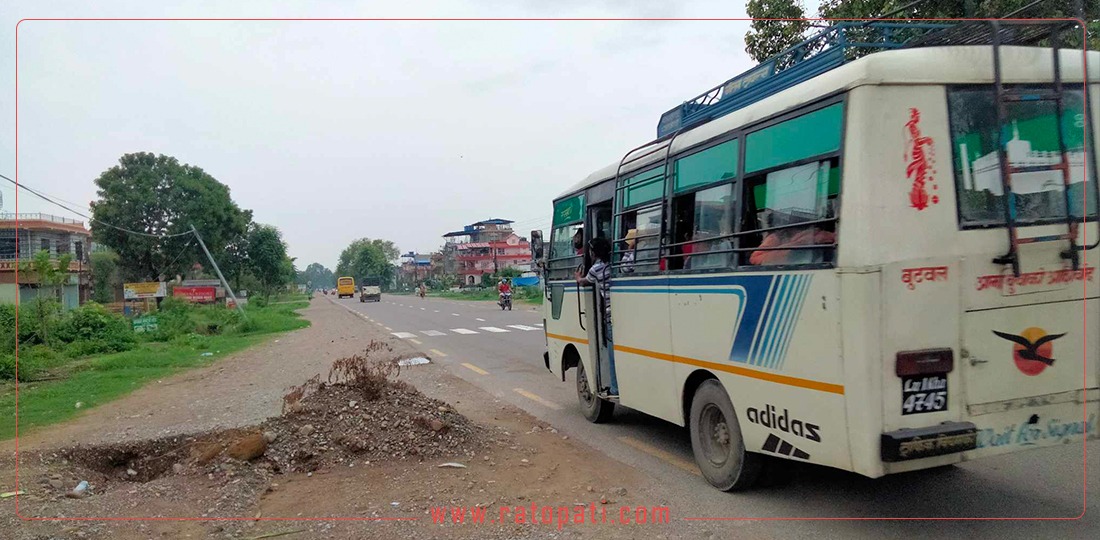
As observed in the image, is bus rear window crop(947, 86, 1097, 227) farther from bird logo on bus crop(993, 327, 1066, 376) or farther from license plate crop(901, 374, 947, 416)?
license plate crop(901, 374, 947, 416)

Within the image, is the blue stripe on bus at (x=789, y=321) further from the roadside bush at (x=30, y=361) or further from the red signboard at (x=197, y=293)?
the red signboard at (x=197, y=293)

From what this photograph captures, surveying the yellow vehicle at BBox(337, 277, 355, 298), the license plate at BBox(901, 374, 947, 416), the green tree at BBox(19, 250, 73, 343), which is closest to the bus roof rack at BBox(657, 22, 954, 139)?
the license plate at BBox(901, 374, 947, 416)

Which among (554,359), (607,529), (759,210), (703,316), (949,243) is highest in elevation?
(759,210)

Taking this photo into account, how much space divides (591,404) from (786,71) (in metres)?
4.30

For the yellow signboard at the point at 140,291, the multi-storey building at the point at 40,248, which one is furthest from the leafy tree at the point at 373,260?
the yellow signboard at the point at 140,291

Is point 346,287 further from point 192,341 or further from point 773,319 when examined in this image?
point 773,319

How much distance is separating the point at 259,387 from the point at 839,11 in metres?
11.3

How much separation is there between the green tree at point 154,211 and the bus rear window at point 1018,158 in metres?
41.7

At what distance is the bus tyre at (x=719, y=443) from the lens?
17.1 feet

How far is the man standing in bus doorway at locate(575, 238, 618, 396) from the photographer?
7500 mm

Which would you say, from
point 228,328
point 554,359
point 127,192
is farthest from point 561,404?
point 127,192

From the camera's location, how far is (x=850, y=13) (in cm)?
1141

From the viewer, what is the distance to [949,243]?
4.05 m

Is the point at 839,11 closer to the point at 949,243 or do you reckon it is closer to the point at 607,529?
the point at 949,243
